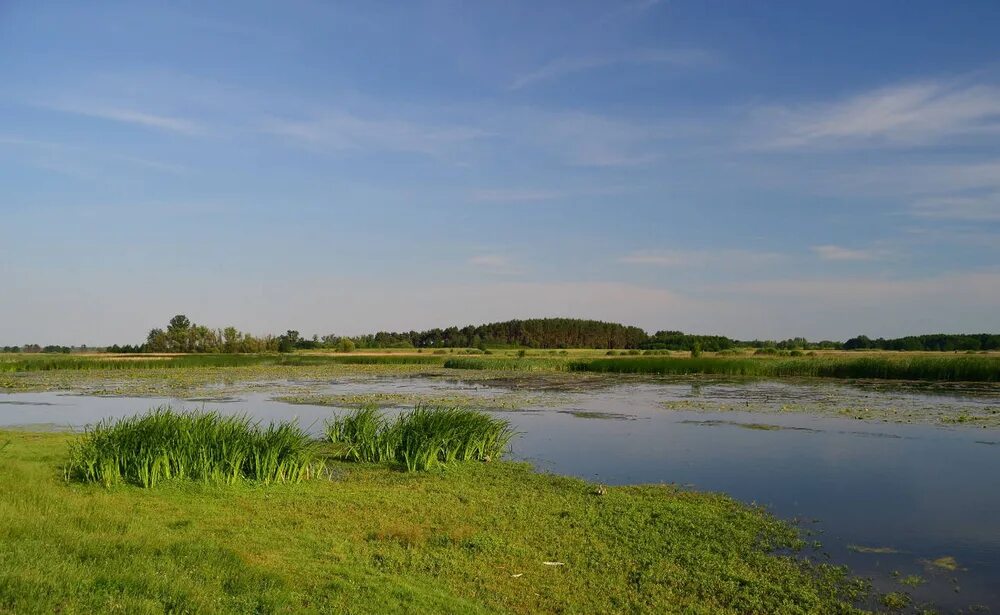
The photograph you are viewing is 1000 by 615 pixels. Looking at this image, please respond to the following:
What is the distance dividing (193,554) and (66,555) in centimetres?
102

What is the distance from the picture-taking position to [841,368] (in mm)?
40719

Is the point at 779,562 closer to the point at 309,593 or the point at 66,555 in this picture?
the point at 309,593

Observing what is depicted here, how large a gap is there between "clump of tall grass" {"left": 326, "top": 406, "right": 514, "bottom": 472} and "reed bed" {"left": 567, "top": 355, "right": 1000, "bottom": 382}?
3172 cm

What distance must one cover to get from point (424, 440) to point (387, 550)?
18.2ft

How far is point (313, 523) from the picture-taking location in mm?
8836

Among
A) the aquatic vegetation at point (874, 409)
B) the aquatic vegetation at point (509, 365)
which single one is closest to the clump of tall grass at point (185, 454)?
the aquatic vegetation at point (874, 409)

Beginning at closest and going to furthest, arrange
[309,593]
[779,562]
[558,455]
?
1. [309,593]
2. [779,562]
3. [558,455]

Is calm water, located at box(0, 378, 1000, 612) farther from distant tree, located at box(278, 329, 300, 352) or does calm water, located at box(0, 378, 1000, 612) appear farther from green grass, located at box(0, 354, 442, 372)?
distant tree, located at box(278, 329, 300, 352)

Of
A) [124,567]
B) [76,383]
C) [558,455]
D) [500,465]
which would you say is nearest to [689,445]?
→ [558,455]

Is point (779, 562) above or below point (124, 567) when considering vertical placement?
below

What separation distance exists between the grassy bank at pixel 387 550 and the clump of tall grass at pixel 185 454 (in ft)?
1.46

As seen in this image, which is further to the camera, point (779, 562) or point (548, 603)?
point (779, 562)

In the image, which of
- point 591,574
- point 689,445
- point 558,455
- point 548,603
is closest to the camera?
point 548,603

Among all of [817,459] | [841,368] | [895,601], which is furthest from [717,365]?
[895,601]
